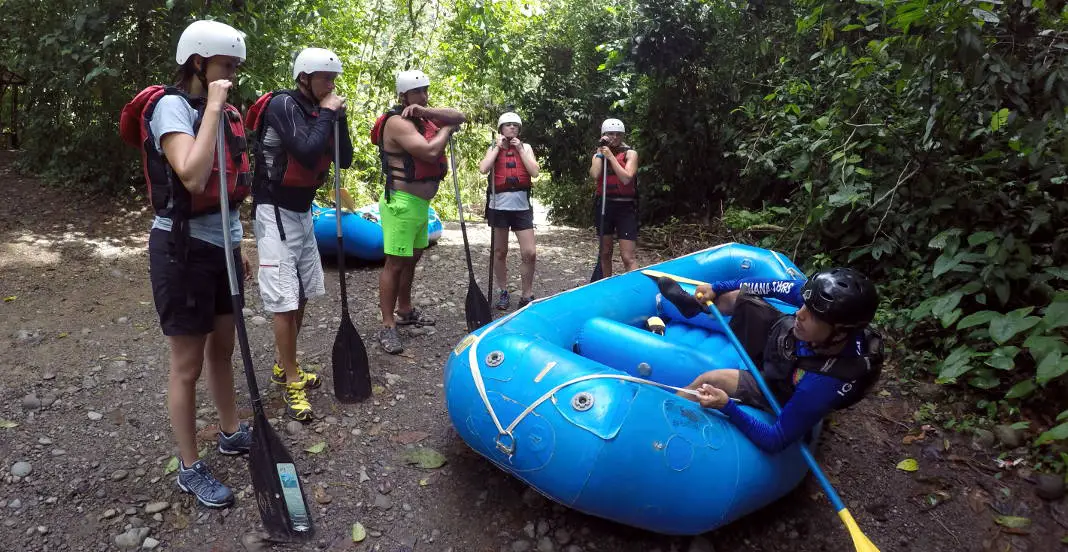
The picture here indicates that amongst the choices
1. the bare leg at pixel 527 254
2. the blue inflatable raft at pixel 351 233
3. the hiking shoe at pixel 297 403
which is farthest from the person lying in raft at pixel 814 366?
the blue inflatable raft at pixel 351 233

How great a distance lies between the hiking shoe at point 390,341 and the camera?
157 inches

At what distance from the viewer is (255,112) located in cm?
305

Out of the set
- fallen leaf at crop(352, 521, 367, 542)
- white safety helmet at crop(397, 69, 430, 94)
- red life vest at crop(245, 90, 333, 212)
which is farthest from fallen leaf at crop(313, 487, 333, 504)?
white safety helmet at crop(397, 69, 430, 94)

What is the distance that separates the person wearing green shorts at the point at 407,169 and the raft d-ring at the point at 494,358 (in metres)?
1.50

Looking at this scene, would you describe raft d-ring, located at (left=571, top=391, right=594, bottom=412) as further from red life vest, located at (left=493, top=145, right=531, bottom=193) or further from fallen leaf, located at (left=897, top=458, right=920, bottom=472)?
red life vest, located at (left=493, top=145, right=531, bottom=193)

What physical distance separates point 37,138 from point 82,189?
40.6 inches

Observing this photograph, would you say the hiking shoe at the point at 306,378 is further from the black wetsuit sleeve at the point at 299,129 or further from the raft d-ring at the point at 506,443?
the raft d-ring at the point at 506,443

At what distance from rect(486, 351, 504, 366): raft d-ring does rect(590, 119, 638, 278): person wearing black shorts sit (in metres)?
2.62

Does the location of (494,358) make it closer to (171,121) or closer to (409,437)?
(409,437)

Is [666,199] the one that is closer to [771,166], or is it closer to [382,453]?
[771,166]

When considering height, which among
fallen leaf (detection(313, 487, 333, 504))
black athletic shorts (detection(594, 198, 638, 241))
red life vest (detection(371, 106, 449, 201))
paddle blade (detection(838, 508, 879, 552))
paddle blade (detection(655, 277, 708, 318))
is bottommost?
fallen leaf (detection(313, 487, 333, 504))

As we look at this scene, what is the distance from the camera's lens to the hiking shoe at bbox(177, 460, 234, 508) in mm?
2463

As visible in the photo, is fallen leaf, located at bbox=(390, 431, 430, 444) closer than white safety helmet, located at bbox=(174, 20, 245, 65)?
No

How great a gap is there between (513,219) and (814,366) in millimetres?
2813
